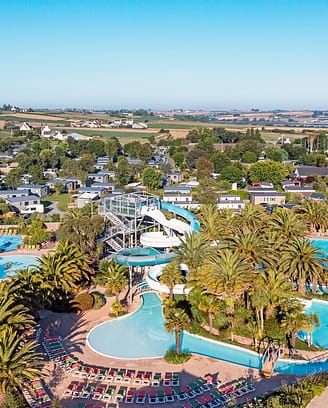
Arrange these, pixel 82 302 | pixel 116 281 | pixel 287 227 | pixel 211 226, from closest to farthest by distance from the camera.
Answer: pixel 116 281 < pixel 82 302 < pixel 287 227 < pixel 211 226

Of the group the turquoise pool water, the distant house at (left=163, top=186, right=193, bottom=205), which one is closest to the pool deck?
the turquoise pool water

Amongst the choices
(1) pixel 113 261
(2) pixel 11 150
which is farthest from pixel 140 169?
(1) pixel 113 261

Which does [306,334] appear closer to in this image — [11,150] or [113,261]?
[113,261]

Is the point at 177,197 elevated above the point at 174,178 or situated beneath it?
situated beneath

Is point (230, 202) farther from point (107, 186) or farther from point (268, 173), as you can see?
point (107, 186)

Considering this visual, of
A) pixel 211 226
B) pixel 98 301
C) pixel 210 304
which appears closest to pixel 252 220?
pixel 211 226

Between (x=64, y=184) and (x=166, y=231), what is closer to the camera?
(x=166, y=231)
